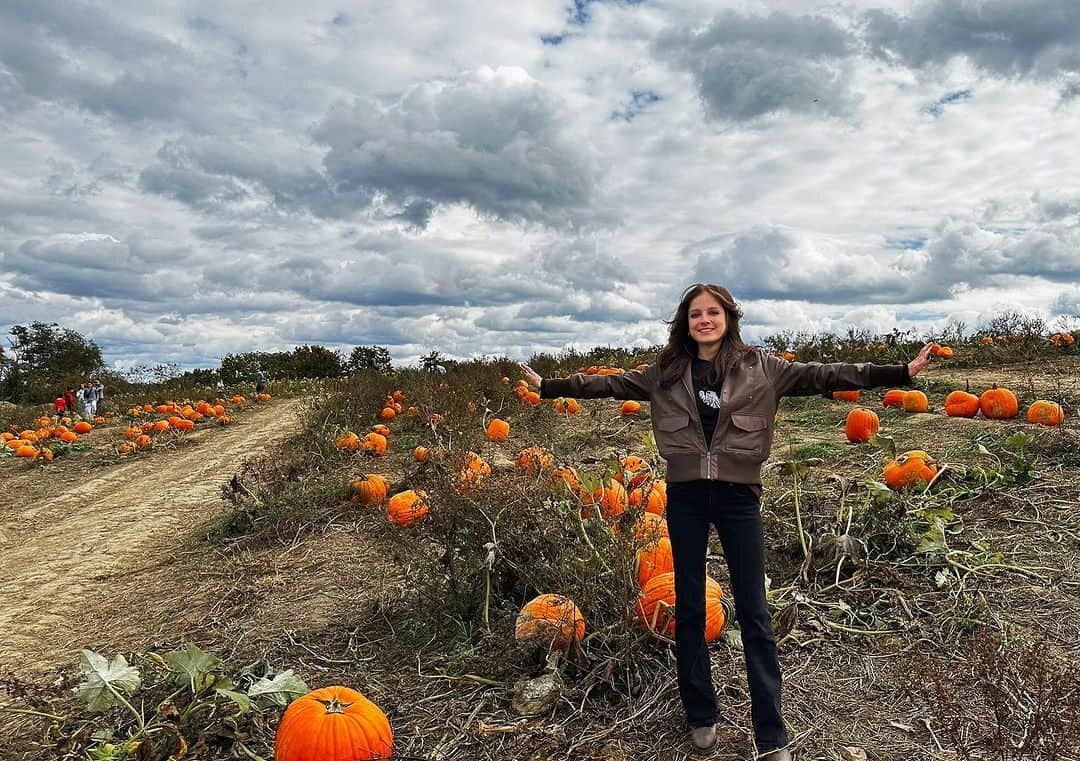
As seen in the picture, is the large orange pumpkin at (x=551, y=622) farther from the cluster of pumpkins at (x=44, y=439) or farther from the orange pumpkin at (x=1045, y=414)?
the cluster of pumpkins at (x=44, y=439)

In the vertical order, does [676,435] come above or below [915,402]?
above

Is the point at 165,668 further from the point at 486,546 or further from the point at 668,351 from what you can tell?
the point at 668,351

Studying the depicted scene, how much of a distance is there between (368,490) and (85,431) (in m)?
12.1

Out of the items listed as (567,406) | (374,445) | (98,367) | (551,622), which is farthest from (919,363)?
(98,367)

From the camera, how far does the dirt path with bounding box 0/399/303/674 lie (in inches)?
209

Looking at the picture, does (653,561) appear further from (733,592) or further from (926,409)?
(926,409)

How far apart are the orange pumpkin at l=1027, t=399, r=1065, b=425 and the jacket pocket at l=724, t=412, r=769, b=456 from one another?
17.0 feet

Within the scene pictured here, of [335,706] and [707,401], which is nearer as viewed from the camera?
[335,706]

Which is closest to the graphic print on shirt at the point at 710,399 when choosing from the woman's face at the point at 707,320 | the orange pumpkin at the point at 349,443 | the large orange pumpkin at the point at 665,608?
the woman's face at the point at 707,320

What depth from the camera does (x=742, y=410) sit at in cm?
326

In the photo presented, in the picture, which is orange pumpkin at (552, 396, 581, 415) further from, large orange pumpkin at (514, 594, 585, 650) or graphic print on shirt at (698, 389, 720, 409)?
graphic print on shirt at (698, 389, 720, 409)

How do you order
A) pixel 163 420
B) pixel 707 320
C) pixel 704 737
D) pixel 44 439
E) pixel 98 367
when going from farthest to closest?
pixel 98 367 → pixel 163 420 → pixel 44 439 → pixel 707 320 → pixel 704 737

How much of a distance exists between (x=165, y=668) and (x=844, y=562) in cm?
368

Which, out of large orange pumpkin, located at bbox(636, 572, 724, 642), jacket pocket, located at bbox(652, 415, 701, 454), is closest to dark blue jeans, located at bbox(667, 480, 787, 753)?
jacket pocket, located at bbox(652, 415, 701, 454)
